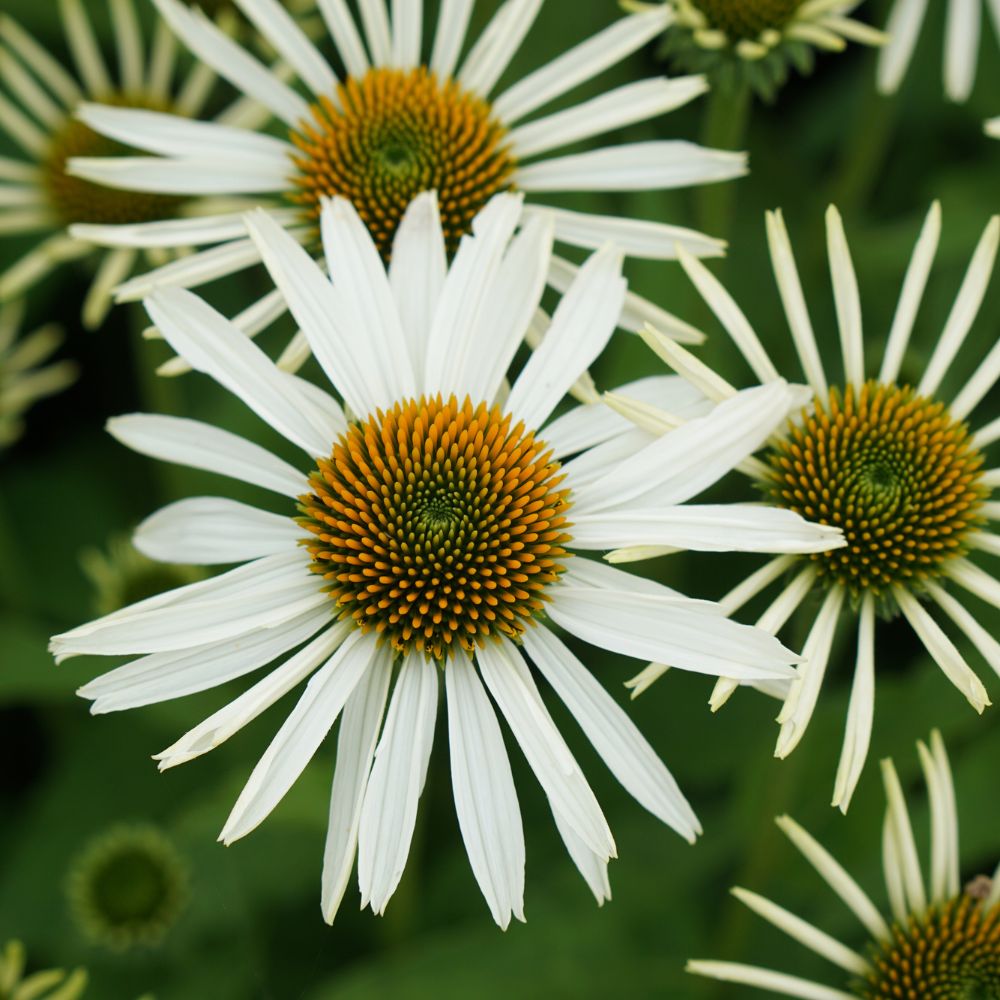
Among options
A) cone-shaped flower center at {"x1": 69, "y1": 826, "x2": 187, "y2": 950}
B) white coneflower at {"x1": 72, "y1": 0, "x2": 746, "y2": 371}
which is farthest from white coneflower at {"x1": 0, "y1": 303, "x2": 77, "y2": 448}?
cone-shaped flower center at {"x1": 69, "y1": 826, "x2": 187, "y2": 950}

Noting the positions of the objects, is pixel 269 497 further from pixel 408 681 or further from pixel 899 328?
pixel 899 328

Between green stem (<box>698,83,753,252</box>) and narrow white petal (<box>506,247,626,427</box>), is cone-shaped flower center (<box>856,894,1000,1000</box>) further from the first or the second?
green stem (<box>698,83,753,252</box>)

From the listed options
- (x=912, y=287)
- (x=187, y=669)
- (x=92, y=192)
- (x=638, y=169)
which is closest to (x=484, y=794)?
(x=187, y=669)

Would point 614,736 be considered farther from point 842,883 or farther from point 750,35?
point 750,35

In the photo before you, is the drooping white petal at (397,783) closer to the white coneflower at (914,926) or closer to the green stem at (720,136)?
the white coneflower at (914,926)

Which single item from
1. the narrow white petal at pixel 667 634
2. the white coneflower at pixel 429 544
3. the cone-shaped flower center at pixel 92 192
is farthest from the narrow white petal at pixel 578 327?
the cone-shaped flower center at pixel 92 192
